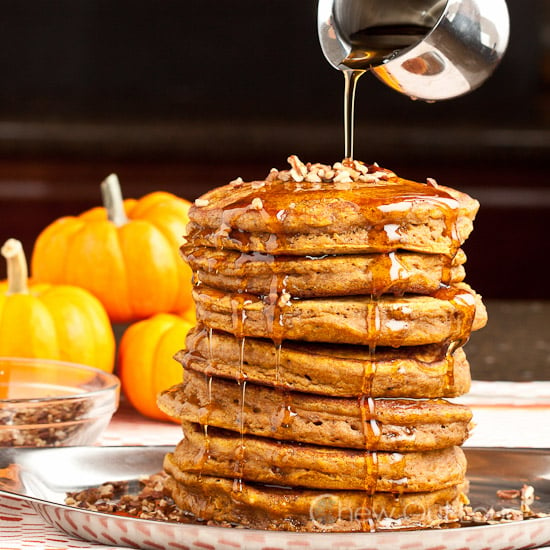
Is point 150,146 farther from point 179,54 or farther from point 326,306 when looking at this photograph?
point 326,306


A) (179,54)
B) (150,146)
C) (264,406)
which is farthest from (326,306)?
(179,54)

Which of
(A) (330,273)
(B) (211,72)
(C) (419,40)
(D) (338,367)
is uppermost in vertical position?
(B) (211,72)

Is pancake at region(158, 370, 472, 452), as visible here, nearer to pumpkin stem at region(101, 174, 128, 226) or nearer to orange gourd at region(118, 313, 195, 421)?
orange gourd at region(118, 313, 195, 421)

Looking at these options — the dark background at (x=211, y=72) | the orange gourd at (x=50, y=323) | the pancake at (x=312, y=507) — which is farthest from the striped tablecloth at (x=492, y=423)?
the dark background at (x=211, y=72)

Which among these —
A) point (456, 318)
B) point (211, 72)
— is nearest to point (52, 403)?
point (456, 318)

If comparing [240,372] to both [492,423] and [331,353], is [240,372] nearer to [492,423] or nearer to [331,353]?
[331,353]

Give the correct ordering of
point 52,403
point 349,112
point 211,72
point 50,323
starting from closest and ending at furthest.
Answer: point 349,112
point 52,403
point 50,323
point 211,72

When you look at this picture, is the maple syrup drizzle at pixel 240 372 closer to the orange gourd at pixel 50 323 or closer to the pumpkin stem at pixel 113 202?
the orange gourd at pixel 50 323
